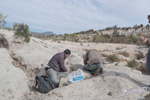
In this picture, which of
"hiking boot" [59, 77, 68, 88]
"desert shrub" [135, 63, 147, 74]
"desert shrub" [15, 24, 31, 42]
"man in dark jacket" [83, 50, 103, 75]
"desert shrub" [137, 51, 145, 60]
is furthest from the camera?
"desert shrub" [137, 51, 145, 60]

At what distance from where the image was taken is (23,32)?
834 centimetres

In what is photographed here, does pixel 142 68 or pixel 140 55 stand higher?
pixel 140 55

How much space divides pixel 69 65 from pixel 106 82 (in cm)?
255

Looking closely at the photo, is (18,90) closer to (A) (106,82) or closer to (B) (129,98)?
(A) (106,82)

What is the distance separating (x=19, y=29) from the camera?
8.35 m

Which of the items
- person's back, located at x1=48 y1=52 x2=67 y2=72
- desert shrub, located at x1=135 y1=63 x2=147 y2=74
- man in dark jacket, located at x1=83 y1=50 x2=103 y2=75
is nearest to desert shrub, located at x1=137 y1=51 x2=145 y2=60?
desert shrub, located at x1=135 y1=63 x2=147 y2=74

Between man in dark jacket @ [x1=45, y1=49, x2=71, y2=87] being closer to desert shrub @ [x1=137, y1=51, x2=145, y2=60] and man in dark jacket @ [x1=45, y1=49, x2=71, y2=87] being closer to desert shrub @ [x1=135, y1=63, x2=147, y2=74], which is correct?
desert shrub @ [x1=135, y1=63, x2=147, y2=74]

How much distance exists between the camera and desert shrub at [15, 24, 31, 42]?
8.15 m

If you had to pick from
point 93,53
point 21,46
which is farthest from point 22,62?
point 93,53

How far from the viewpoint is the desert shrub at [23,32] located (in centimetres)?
815

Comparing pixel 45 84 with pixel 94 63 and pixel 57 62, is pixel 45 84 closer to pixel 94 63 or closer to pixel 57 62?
pixel 57 62

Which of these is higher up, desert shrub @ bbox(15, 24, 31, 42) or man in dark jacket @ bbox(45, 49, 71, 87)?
desert shrub @ bbox(15, 24, 31, 42)

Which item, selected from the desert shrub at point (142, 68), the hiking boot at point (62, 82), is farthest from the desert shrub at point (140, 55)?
the hiking boot at point (62, 82)

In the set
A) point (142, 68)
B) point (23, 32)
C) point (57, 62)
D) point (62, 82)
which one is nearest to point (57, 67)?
point (57, 62)
